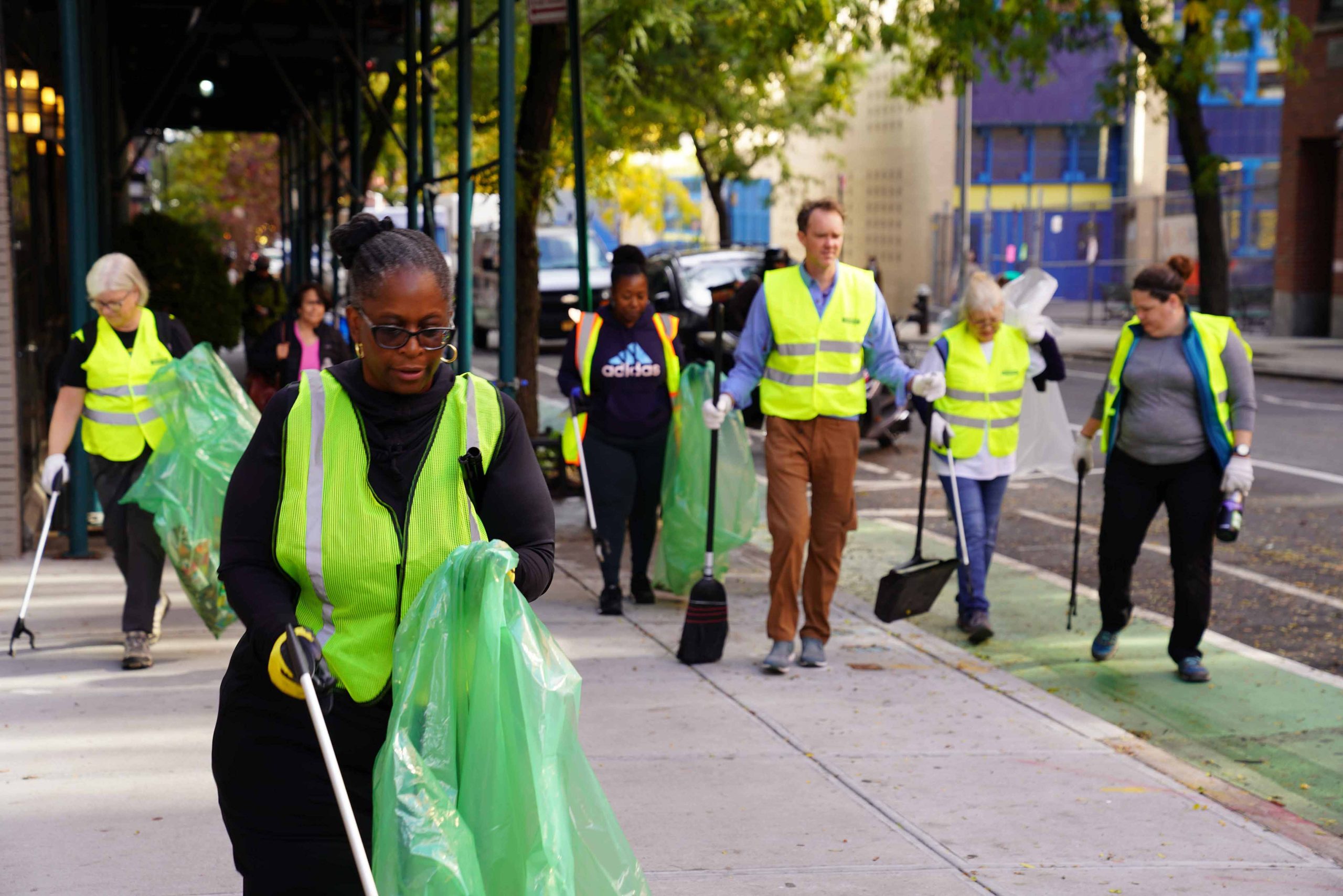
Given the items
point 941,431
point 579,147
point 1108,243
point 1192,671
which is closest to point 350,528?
point 1192,671

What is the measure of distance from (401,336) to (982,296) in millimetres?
5269

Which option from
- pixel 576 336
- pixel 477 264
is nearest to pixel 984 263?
pixel 477 264

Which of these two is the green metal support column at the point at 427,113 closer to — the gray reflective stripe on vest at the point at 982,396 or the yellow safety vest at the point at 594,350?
the yellow safety vest at the point at 594,350

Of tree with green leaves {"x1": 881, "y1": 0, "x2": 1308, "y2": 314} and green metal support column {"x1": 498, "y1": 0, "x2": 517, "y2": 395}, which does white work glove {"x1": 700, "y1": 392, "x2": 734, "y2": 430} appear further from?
tree with green leaves {"x1": 881, "y1": 0, "x2": 1308, "y2": 314}

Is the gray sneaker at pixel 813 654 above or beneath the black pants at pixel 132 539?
beneath

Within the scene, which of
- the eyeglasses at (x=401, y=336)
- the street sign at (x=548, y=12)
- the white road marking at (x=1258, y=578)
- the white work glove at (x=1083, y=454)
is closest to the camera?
the eyeglasses at (x=401, y=336)

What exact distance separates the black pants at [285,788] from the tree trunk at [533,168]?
28.7 ft

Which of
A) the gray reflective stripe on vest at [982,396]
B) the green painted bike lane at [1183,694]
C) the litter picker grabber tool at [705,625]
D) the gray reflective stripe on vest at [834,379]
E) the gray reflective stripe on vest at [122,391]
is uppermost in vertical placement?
the gray reflective stripe on vest at [834,379]

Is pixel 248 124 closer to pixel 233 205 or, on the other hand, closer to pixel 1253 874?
pixel 233 205

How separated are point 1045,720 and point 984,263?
35.0m

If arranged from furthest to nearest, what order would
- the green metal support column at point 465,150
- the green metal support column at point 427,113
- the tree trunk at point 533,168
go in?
the green metal support column at point 427,113 < the tree trunk at point 533,168 < the green metal support column at point 465,150

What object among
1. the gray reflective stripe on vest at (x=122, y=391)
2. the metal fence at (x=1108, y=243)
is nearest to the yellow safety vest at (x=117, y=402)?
the gray reflective stripe on vest at (x=122, y=391)

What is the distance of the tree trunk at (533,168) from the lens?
1178 centimetres

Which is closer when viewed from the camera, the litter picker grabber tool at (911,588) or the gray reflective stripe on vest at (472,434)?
the gray reflective stripe on vest at (472,434)
